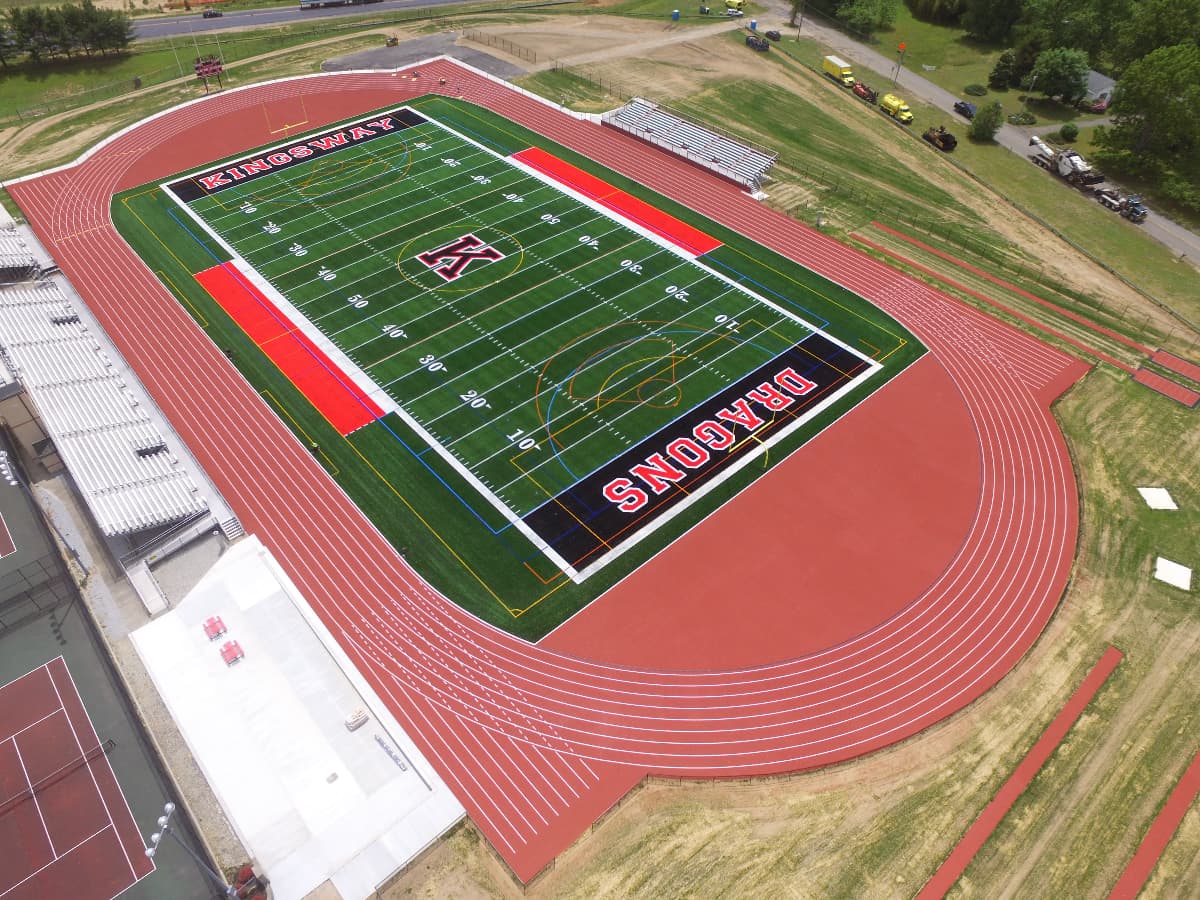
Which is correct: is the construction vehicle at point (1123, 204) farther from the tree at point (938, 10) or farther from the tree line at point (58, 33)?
the tree line at point (58, 33)

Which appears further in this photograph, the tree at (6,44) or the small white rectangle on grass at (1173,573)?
the tree at (6,44)

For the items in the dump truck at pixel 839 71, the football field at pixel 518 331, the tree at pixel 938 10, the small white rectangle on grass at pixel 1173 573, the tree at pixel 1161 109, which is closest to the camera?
the small white rectangle on grass at pixel 1173 573

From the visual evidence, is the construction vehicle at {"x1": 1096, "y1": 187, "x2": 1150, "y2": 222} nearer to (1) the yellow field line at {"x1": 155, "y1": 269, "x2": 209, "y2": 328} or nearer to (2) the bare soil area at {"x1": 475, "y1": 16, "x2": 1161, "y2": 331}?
(2) the bare soil area at {"x1": 475, "y1": 16, "x2": 1161, "y2": 331}

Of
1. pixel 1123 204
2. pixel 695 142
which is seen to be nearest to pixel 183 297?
pixel 695 142

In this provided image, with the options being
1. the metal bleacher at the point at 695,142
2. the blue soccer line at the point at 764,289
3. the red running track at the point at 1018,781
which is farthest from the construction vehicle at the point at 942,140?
the red running track at the point at 1018,781

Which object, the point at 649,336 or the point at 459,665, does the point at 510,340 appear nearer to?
the point at 649,336

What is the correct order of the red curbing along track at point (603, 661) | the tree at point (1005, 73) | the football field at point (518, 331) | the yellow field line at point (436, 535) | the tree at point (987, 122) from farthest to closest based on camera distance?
1. the tree at point (1005, 73)
2. the tree at point (987, 122)
3. the football field at point (518, 331)
4. the yellow field line at point (436, 535)
5. the red curbing along track at point (603, 661)

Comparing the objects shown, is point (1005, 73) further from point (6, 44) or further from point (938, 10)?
point (6, 44)
